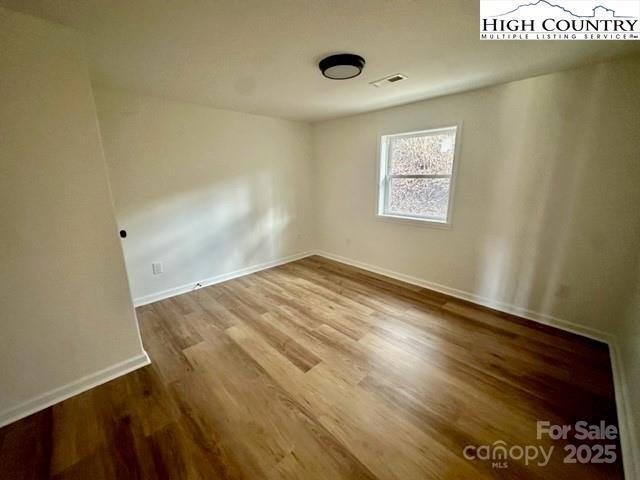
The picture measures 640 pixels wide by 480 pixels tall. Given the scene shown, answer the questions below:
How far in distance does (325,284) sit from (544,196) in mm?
2439

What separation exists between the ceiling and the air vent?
0.23 ft

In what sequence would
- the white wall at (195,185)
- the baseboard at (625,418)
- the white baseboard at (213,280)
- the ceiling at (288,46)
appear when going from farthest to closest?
the white baseboard at (213,280) → the white wall at (195,185) → the ceiling at (288,46) → the baseboard at (625,418)

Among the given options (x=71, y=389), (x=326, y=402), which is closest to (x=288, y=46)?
(x=326, y=402)

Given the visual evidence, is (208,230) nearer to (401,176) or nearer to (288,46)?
(288,46)

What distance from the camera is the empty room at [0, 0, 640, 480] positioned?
51.1 inches

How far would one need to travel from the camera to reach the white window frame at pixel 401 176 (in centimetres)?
273

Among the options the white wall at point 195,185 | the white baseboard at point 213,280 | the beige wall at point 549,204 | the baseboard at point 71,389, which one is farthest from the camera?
the white baseboard at point 213,280

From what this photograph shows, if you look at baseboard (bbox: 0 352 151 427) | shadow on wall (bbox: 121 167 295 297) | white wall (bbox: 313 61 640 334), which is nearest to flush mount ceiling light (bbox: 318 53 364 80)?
white wall (bbox: 313 61 640 334)

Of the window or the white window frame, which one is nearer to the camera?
the white window frame

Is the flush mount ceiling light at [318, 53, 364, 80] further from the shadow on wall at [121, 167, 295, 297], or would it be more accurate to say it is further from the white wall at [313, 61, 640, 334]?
the shadow on wall at [121, 167, 295, 297]

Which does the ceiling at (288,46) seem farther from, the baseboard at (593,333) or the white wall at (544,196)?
the baseboard at (593,333)

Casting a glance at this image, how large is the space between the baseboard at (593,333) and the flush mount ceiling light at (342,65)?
250 centimetres

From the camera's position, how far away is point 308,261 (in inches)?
169

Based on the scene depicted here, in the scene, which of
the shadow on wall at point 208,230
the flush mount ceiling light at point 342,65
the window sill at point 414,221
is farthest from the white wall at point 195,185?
the flush mount ceiling light at point 342,65
